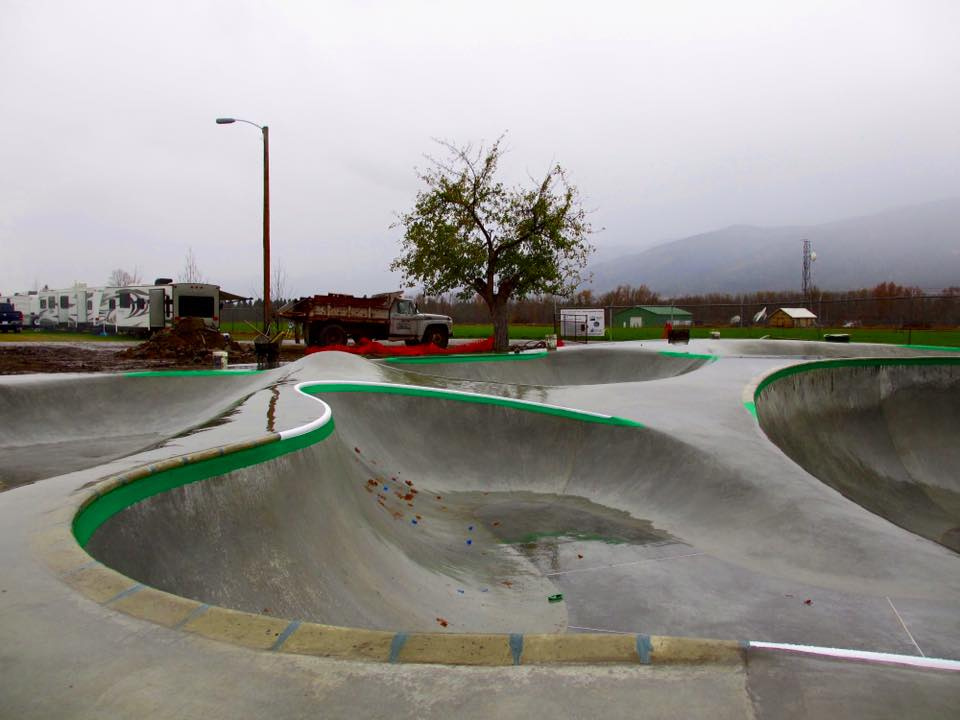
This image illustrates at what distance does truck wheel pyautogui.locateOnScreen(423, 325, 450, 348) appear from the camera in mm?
26984

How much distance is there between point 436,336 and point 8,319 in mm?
28369

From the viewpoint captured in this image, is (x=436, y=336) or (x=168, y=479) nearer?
(x=168, y=479)

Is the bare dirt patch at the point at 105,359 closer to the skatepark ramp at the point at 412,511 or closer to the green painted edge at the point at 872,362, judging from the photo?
the skatepark ramp at the point at 412,511

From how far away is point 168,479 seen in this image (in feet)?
13.4

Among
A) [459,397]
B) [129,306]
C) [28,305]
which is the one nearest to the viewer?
[459,397]

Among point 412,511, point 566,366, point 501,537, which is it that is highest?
point 566,366

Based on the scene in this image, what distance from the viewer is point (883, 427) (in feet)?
42.1

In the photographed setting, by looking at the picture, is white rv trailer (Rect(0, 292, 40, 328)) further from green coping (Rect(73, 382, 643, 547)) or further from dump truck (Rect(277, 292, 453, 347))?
green coping (Rect(73, 382, 643, 547))

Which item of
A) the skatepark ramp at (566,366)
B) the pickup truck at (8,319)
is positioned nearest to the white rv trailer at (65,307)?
the pickup truck at (8,319)

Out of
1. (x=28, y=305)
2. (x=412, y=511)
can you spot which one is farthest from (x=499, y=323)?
(x=28, y=305)

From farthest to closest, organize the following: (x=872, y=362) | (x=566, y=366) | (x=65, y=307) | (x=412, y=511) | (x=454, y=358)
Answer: (x=65, y=307) → (x=566, y=366) → (x=454, y=358) → (x=872, y=362) → (x=412, y=511)

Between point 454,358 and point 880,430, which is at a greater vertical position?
point 454,358

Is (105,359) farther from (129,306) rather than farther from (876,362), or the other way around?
(876,362)

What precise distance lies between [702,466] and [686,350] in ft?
38.8
